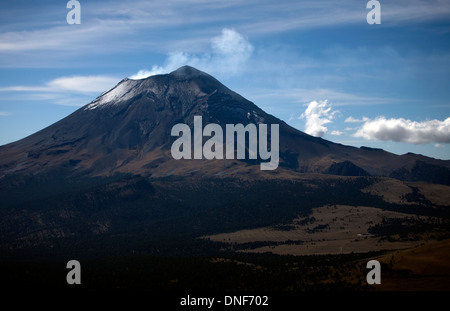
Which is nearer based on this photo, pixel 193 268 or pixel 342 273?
pixel 342 273

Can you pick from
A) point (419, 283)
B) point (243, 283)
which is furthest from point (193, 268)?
point (419, 283)

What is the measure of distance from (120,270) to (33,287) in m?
36.0

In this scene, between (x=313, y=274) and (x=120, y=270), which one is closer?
(x=313, y=274)

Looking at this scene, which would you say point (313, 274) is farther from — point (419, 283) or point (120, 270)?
point (120, 270)

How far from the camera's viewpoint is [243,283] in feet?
557
